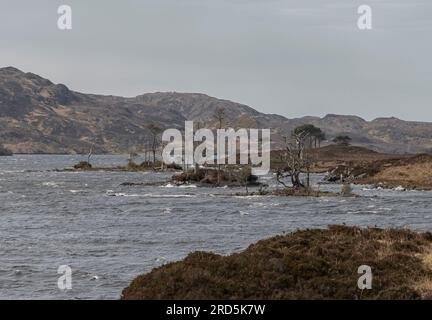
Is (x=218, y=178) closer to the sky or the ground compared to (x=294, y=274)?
closer to the ground

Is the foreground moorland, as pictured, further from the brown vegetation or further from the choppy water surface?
the brown vegetation

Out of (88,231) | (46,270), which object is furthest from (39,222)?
(46,270)

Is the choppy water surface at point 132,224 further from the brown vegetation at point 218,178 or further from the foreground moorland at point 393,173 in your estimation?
the brown vegetation at point 218,178

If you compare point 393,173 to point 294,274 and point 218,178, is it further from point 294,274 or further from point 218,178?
point 294,274

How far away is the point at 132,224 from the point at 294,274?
121 ft

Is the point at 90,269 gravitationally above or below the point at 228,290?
below

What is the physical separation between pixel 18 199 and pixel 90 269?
186ft

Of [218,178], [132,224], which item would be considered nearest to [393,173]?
[218,178]

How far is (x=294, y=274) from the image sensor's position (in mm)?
22859

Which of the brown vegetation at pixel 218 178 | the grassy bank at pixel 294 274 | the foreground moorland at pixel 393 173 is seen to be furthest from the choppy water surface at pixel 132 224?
the brown vegetation at pixel 218 178

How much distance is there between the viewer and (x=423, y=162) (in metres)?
117

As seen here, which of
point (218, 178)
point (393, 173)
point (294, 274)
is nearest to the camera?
point (294, 274)

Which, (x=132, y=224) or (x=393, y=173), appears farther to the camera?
(x=393, y=173)
